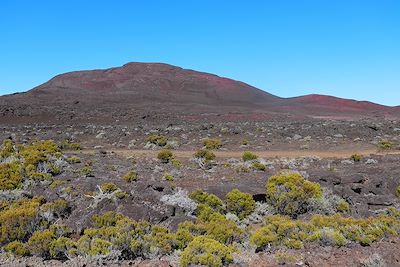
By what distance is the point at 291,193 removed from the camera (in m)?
10.0

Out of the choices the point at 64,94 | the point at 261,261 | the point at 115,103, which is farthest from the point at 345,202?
the point at 64,94

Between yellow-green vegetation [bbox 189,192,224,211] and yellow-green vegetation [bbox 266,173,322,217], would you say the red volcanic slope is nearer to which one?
yellow-green vegetation [bbox 266,173,322,217]

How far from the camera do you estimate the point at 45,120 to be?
40531 millimetres

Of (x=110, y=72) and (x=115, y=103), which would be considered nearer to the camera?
(x=115, y=103)

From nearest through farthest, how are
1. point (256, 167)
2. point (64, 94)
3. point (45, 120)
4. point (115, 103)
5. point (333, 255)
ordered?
point (333, 255) → point (256, 167) → point (45, 120) → point (115, 103) → point (64, 94)

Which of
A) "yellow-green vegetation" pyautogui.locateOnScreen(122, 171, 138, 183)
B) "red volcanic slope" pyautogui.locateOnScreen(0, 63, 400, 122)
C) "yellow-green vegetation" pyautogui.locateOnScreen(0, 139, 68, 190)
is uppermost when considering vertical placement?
"red volcanic slope" pyautogui.locateOnScreen(0, 63, 400, 122)

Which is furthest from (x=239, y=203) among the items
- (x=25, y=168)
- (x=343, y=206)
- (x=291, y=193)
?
(x=25, y=168)

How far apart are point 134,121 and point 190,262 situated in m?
35.1

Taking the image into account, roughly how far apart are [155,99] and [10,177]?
1809 inches

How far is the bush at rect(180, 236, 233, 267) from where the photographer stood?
6414 millimetres

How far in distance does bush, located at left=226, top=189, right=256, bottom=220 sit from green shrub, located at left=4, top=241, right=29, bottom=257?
13.7ft

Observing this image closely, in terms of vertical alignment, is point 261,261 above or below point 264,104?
below

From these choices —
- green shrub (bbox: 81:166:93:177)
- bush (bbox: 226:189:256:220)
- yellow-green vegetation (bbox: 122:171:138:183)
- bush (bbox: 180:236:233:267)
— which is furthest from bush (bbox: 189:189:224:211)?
green shrub (bbox: 81:166:93:177)

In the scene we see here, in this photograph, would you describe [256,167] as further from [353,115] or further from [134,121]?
[353,115]
